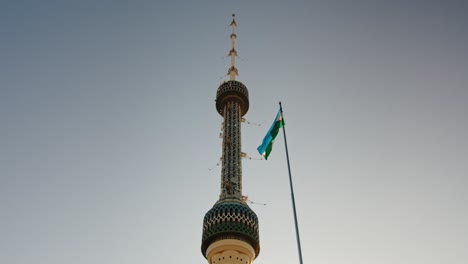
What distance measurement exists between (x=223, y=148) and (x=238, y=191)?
574 cm

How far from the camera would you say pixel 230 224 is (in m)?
34.6

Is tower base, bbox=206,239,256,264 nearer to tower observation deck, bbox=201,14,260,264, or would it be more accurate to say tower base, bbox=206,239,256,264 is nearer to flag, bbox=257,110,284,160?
tower observation deck, bbox=201,14,260,264

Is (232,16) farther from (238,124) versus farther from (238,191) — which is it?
(238,191)

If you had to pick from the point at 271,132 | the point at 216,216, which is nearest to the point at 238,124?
the point at 216,216

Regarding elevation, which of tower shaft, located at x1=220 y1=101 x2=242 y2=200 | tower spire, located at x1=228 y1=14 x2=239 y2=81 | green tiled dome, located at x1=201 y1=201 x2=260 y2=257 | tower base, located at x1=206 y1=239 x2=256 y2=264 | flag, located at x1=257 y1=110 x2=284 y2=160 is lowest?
tower base, located at x1=206 y1=239 x2=256 y2=264

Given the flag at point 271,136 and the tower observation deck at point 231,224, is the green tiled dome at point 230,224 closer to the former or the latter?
the tower observation deck at point 231,224

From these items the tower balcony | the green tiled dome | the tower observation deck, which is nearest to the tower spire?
the tower balcony

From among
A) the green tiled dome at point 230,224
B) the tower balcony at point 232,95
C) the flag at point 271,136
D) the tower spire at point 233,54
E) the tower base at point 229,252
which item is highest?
the tower spire at point 233,54

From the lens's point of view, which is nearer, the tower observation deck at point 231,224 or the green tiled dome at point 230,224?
the tower observation deck at point 231,224

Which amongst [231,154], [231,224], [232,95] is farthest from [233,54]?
[231,224]

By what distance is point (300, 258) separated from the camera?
20.8m

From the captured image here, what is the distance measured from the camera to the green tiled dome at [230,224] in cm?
3444

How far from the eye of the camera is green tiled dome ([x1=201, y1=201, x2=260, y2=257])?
113 feet

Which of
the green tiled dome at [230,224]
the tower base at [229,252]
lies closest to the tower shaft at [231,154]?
the green tiled dome at [230,224]
